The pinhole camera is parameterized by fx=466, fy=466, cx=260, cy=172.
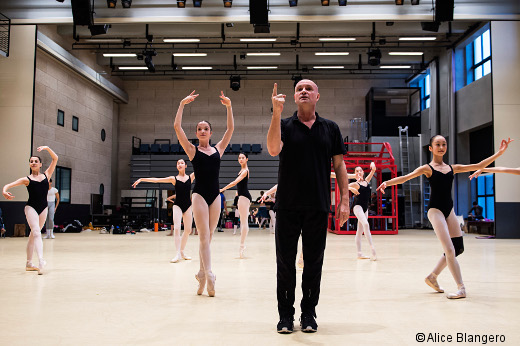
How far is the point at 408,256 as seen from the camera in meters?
9.84

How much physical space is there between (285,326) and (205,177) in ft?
7.38

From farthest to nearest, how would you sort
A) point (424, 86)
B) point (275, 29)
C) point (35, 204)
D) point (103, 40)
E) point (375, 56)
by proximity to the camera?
point (424, 86) < point (103, 40) < point (375, 56) < point (275, 29) < point (35, 204)

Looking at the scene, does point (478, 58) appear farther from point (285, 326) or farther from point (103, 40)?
point (285, 326)

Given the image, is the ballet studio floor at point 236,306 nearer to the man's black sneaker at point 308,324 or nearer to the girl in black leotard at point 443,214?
the man's black sneaker at point 308,324

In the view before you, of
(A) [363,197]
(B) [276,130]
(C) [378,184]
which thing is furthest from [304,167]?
(C) [378,184]

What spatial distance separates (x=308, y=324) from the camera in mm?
3594

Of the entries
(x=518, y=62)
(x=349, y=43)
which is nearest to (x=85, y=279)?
(x=518, y=62)

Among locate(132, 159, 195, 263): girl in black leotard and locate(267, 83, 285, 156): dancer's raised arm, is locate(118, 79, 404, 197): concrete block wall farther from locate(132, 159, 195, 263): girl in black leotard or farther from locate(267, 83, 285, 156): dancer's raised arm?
locate(267, 83, 285, 156): dancer's raised arm

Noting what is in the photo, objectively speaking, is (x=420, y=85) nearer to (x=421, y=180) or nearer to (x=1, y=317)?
(x=421, y=180)

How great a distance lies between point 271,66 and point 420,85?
926cm

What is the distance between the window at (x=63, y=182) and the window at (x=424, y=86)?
62.7 ft

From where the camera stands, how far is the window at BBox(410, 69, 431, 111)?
85.1 feet

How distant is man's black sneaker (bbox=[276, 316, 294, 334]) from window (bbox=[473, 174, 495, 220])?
18.9 meters

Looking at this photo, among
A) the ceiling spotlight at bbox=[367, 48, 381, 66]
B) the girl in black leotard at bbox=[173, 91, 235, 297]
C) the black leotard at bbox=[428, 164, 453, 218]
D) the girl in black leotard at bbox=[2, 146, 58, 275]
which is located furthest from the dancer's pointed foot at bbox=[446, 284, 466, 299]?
the ceiling spotlight at bbox=[367, 48, 381, 66]
